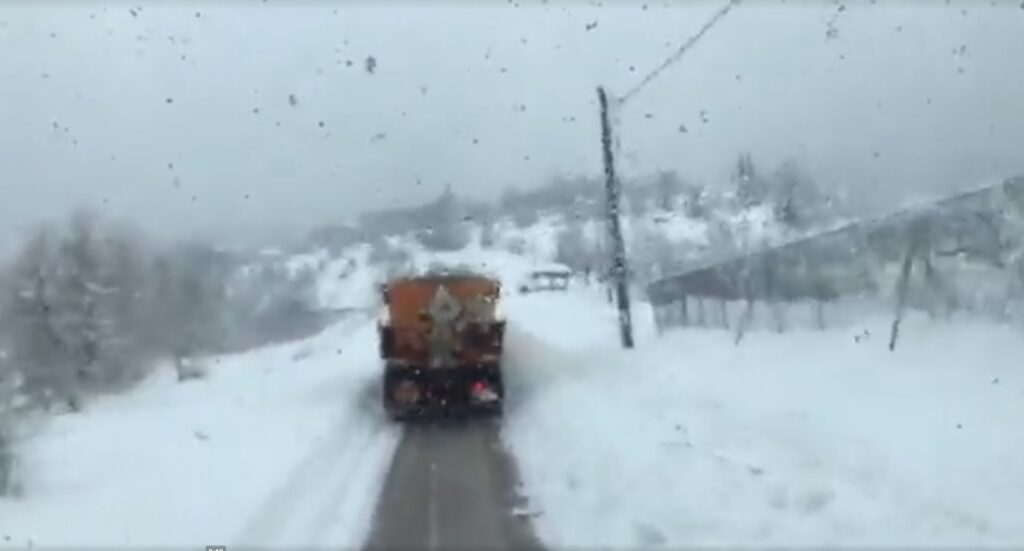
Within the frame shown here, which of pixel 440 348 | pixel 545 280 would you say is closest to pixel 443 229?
pixel 545 280

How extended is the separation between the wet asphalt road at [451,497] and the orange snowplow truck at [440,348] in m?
2.07

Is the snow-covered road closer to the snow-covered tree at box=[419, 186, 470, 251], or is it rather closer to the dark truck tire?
the dark truck tire

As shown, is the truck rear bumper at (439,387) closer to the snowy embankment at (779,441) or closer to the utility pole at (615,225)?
the snowy embankment at (779,441)

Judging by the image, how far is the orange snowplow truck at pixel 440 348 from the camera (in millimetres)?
21109

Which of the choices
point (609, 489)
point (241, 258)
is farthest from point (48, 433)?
point (241, 258)

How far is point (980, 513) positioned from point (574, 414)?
31.4ft

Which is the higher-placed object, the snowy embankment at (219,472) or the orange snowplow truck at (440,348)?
the orange snowplow truck at (440,348)

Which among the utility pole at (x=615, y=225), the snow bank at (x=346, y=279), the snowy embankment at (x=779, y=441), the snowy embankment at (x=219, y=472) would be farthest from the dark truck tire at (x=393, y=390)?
the snow bank at (x=346, y=279)

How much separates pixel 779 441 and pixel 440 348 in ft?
25.4

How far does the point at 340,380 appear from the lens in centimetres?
2672

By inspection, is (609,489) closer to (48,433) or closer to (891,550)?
(891,550)

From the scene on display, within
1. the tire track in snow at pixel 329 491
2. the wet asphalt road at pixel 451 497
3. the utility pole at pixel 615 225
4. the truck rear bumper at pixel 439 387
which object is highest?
the utility pole at pixel 615 225

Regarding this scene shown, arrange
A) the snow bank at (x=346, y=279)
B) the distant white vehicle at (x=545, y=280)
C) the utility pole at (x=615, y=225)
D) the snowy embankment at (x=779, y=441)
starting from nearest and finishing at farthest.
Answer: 1. the snowy embankment at (x=779, y=441)
2. the utility pole at (x=615, y=225)
3. the distant white vehicle at (x=545, y=280)
4. the snow bank at (x=346, y=279)

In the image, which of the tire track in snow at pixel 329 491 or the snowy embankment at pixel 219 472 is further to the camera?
the snowy embankment at pixel 219 472
